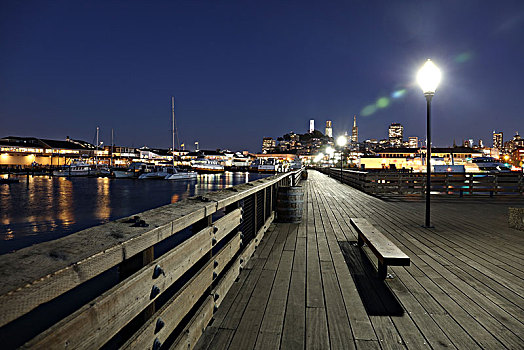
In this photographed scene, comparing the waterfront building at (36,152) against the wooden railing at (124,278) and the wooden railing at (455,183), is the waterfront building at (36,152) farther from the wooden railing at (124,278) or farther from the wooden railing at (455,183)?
the wooden railing at (124,278)

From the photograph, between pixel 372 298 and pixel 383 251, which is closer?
pixel 372 298

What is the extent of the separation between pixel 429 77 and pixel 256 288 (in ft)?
21.6

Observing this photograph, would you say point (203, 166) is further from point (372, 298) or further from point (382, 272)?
point (372, 298)

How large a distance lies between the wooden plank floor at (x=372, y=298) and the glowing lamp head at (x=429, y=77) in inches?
138

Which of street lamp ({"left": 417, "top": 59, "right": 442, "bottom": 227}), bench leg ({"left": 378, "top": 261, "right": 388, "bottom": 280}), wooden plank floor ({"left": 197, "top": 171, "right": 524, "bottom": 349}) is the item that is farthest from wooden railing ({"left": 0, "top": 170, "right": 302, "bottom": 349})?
street lamp ({"left": 417, "top": 59, "right": 442, "bottom": 227})

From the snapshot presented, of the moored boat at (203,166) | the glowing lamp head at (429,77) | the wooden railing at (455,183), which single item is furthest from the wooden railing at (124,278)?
the moored boat at (203,166)

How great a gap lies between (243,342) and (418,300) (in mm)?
2003

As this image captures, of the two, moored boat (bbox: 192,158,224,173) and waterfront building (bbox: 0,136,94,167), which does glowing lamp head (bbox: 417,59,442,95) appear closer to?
moored boat (bbox: 192,158,224,173)

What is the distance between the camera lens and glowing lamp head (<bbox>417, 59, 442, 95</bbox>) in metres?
7.16

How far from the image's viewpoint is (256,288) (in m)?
3.49

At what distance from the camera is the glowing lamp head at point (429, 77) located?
7164 millimetres

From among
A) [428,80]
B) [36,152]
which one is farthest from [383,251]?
[36,152]

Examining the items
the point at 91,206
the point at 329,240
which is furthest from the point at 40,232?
the point at 329,240

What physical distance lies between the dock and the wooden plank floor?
15 mm
